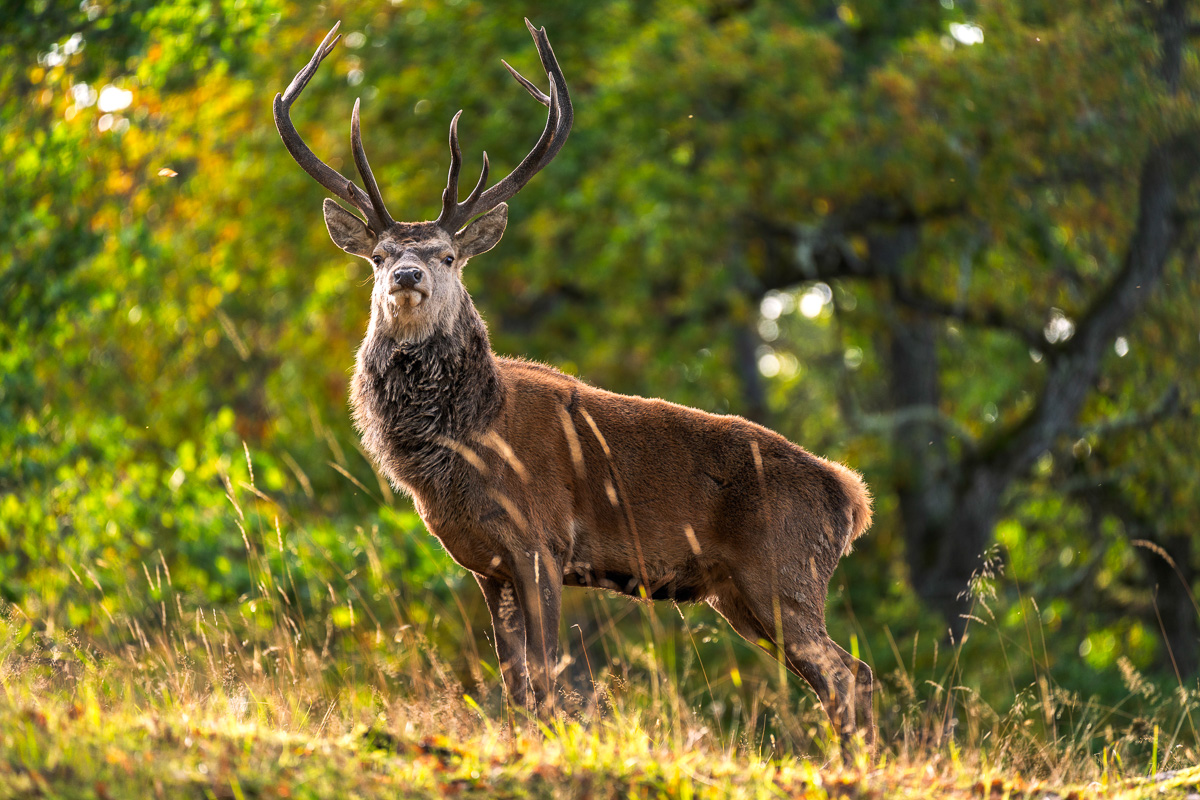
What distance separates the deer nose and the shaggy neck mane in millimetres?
289

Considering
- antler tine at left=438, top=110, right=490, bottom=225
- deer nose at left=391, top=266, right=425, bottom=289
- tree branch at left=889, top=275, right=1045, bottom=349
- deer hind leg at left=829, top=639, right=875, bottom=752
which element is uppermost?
antler tine at left=438, top=110, right=490, bottom=225

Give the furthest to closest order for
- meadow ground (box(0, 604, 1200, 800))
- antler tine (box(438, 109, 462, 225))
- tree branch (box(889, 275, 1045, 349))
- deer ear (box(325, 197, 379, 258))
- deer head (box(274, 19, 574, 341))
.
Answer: tree branch (box(889, 275, 1045, 349)), deer ear (box(325, 197, 379, 258)), antler tine (box(438, 109, 462, 225)), deer head (box(274, 19, 574, 341)), meadow ground (box(0, 604, 1200, 800))

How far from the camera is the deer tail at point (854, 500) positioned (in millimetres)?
5574

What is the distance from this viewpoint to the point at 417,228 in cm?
573

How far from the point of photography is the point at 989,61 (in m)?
12.0

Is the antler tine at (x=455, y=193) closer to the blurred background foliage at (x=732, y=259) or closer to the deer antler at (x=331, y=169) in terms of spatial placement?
the deer antler at (x=331, y=169)

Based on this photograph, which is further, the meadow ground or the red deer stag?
the red deer stag

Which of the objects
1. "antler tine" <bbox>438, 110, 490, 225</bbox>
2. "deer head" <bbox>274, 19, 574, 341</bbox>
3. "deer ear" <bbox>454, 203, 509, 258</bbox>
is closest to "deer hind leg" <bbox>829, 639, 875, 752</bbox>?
"deer head" <bbox>274, 19, 574, 341</bbox>

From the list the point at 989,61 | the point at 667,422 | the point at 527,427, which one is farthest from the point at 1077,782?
the point at 989,61

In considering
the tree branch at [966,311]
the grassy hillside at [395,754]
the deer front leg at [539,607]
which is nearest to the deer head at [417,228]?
the deer front leg at [539,607]

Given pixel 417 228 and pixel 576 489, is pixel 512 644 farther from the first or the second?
pixel 417 228

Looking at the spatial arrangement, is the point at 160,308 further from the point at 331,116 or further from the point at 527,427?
the point at 527,427

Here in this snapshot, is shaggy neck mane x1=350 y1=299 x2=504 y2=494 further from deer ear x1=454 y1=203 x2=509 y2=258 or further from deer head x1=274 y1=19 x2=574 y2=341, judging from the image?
deer ear x1=454 y1=203 x2=509 y2=258

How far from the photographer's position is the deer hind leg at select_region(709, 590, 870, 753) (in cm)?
511
